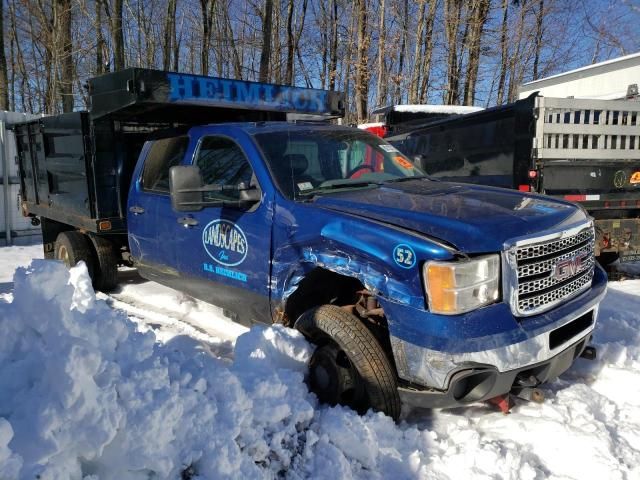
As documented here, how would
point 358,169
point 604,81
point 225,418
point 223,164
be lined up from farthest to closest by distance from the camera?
point 604,81 → point 223,164 → point 358,169 → point 225,418

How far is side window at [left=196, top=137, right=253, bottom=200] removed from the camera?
3.81 meters

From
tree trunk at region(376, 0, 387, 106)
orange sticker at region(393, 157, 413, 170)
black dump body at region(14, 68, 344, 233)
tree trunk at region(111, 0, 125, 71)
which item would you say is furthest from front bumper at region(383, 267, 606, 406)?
tree trunk at region(376, 0, 387, 106)

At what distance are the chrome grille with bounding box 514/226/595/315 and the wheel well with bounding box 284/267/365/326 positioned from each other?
956 millimetres

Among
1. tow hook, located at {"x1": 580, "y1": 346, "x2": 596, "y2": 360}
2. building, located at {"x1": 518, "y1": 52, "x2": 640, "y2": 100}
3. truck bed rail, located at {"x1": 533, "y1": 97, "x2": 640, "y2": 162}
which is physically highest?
building, located at {"x1": 518, "y1": 52, "x2": 640, "y2": 100}

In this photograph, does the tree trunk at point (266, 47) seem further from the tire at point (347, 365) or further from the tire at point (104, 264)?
the tire at point (347, 365)

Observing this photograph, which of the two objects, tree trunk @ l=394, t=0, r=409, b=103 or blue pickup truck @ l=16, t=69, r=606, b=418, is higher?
tree trunk @ l=394, t=0, r=409, b=103

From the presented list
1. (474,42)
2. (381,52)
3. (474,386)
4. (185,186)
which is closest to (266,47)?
(381,52)

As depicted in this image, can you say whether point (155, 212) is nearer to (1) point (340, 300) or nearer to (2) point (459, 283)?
(1) point (340, 300)

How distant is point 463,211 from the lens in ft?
9.69

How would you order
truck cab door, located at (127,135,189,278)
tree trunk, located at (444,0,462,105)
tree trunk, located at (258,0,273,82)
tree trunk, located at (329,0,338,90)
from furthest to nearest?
tree trunk, located at (329,0,338,90) < tree trunk, located at (444,0,462,105) < tree trunk, located at (258,0,273,82) < truck cab door, located at (127,135,189,278)

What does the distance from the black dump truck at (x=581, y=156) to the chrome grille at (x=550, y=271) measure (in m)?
3.07

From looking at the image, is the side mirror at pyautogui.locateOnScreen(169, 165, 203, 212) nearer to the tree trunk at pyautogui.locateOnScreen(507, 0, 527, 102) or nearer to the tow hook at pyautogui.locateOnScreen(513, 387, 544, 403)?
the tow hook at pyautogui.locateOnScreen(513, 387, 544, 403)

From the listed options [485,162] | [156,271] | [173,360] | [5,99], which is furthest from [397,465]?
[5,99]

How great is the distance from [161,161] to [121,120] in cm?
132
